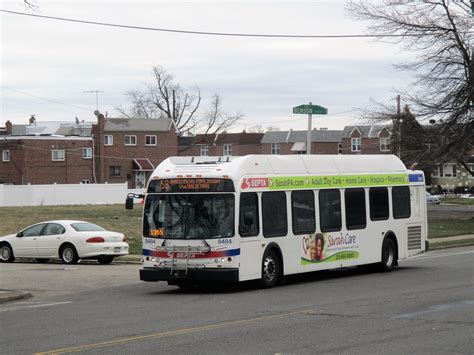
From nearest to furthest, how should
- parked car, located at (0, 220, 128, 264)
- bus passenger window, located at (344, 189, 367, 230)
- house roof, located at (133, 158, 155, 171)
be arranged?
bus passenger window, located at (344, 189, 367, 230) → parked car, located at (0, 220, 128, 264) → house roof, located at (133, 158, 155, 171)

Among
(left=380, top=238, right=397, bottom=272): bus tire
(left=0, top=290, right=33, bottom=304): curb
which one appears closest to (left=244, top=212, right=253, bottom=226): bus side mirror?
(left=0, top=290, right=33, bottom=304): curb

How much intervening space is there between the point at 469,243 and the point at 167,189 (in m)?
20.8

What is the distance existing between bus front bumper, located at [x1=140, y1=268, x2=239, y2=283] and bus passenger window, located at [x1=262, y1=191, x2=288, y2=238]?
1.43 metres

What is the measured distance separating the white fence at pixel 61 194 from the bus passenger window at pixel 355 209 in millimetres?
46807

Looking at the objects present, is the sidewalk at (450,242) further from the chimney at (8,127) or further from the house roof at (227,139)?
the house roof at (227,139)

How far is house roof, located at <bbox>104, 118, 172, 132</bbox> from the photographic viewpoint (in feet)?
293

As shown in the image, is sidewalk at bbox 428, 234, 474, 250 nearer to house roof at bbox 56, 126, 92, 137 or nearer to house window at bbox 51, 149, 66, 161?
house window at bbox 51, 149, 66, 161

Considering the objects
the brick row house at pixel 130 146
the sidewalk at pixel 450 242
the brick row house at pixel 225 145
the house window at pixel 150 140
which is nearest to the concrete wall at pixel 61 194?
the brick row house at pixel 130 146

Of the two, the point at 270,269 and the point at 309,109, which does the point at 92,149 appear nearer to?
the point at 309,109

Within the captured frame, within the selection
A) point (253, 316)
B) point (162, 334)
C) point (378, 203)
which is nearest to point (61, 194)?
point (378, 203)

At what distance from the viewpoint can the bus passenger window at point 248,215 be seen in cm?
1731

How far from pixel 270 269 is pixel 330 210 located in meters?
2.72

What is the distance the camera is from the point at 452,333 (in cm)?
1145

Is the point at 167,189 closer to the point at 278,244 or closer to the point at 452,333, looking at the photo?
the point at 278,244
